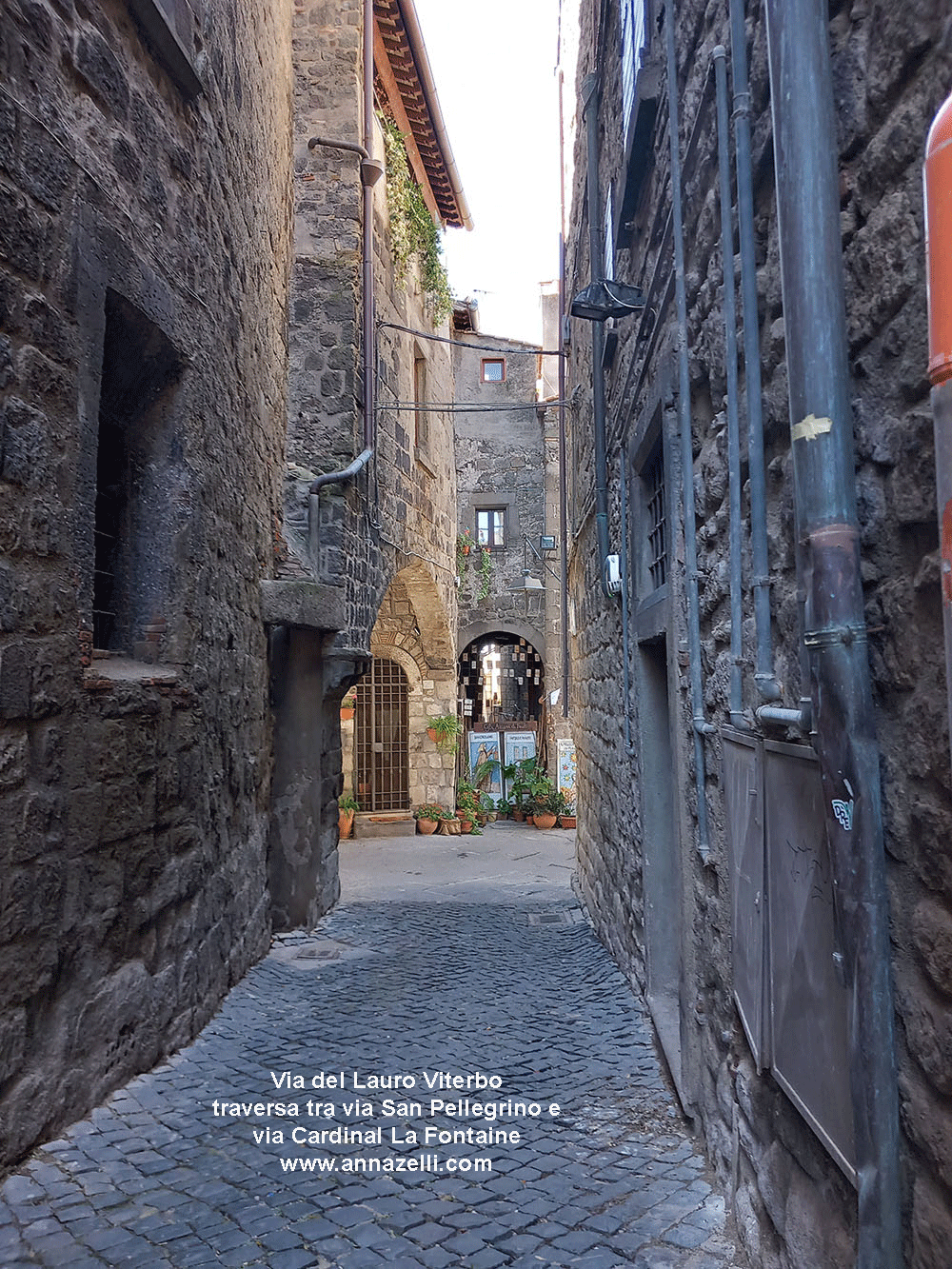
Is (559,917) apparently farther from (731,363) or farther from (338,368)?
(731,363)

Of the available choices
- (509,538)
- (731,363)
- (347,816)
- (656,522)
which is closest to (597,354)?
(656,522)

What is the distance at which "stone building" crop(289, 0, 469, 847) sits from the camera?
671cm

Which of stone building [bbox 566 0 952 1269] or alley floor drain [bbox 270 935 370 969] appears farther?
alley floor drain [bbox 270 935 370 969]

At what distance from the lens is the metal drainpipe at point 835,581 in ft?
4.54

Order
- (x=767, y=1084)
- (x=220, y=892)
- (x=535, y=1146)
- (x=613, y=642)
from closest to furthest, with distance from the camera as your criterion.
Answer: (x=767, y=1084), (x=535, y=1146), (x=220, y=892), (x=613, y=642)

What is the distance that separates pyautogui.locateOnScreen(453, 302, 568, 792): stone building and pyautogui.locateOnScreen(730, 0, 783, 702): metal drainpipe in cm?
1394

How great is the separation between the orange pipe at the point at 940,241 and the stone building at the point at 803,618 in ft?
0.78

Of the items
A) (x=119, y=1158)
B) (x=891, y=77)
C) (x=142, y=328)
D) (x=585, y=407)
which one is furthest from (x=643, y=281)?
(x=119, y=1158)

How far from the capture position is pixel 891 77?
54.3 inches

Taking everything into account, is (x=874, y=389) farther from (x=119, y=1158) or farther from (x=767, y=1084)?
(x=119, y=1158)

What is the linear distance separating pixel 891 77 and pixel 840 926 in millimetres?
1337

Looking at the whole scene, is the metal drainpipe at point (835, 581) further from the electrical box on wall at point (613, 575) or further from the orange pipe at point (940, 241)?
the electrical box on wall at point (613, 575)

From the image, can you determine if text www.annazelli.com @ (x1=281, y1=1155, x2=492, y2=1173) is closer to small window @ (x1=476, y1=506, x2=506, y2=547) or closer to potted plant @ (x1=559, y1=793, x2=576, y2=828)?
potted plant @ (x1=559, y1=793, x2=576, y2=828)

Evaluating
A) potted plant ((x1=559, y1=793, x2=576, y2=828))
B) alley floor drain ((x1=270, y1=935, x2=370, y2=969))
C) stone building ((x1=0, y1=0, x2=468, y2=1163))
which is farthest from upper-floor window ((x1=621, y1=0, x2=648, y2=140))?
potted plant ((x1=559, y1=793, x2=576, y2=828))
